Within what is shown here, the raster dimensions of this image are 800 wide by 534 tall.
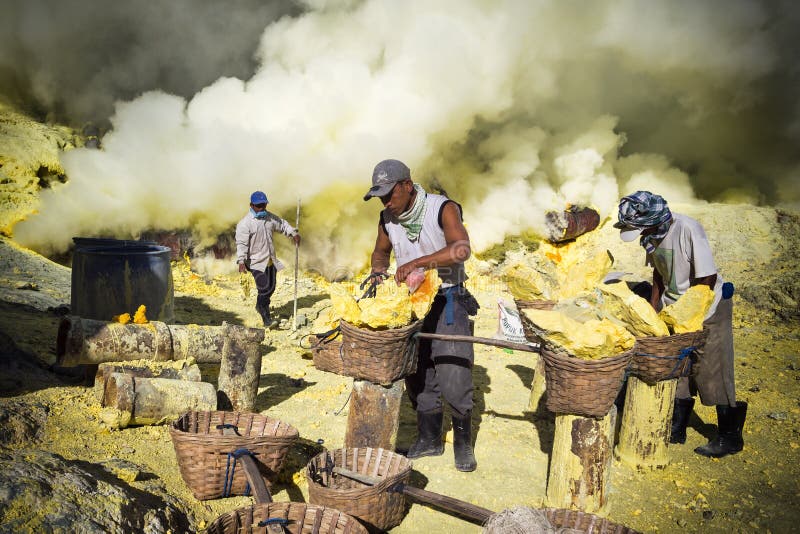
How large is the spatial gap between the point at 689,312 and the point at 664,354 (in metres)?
0.33

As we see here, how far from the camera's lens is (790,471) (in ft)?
13.4

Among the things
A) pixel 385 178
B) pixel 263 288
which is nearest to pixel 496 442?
pixel 385 178

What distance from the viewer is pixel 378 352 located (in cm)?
333

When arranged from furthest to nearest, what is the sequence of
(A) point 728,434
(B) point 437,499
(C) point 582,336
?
(A) point 728,434 → (B) point 437,499 → (C) point 582,336

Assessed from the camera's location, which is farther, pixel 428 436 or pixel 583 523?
pixel 428 436

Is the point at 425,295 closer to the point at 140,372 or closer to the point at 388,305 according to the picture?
the point at 388,305

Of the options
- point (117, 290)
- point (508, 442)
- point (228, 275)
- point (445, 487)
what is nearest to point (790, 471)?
point (508, 442)

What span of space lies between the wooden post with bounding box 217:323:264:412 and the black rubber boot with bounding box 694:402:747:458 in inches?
146

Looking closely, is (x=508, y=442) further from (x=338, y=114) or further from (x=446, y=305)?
(x=338, y=114)

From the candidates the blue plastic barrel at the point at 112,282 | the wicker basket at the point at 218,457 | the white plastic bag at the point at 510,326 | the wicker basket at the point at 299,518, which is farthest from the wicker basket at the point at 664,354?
the blue plastic barrel at the point at 112,282

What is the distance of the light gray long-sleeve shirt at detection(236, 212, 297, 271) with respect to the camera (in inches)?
317

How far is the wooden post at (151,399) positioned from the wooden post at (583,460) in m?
2.65

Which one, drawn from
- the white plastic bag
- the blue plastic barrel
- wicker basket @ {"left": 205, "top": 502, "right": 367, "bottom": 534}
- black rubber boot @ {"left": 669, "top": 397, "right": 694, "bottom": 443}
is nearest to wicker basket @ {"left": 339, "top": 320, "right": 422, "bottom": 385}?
wicker basket @ {"left": 205, "top": 502, "right": 367, "bottom": 534}

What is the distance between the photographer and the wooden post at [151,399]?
404 centimetres
